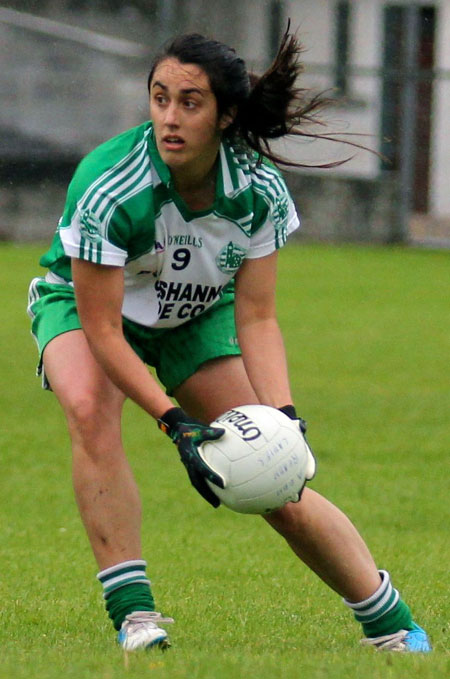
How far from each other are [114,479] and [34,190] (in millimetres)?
19403

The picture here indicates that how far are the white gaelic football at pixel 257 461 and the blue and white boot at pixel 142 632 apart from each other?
45 centimetres

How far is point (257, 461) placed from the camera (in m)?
4.15

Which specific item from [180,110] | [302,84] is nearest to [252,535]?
[180,110]

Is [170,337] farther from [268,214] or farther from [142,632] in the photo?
[142,632]

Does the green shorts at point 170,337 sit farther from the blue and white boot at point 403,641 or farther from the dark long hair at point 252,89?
the blue and white boot at point 403,641

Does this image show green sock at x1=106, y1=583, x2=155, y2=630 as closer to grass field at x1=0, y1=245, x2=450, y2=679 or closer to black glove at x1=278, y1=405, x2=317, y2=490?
grass field at x1=0, y1=245, x2=450, y2=679

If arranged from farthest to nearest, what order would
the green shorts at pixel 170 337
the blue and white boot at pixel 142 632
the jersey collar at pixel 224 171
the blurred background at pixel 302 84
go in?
the blurred background at pixel 302 84
the green shorts at pixel 170 337
the jersey collar at pixel 224 171
the blue and white boot at pixel 142 632

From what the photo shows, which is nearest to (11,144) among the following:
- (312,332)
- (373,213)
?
(373,213)

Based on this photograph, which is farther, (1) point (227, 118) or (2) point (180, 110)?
(1) point (227, 118)

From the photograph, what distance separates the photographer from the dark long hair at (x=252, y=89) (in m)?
4.34

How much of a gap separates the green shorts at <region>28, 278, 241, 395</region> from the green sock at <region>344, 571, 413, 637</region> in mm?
960

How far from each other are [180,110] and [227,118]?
0.20 m

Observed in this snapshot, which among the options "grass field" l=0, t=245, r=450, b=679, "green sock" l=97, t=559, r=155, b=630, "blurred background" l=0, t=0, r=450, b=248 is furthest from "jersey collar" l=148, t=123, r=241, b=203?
"blurred background" l=0, t=0, r=450, b=248

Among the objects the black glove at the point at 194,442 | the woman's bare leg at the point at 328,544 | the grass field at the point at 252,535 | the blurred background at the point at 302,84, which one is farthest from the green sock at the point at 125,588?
the blurred background at the point at 302,84
